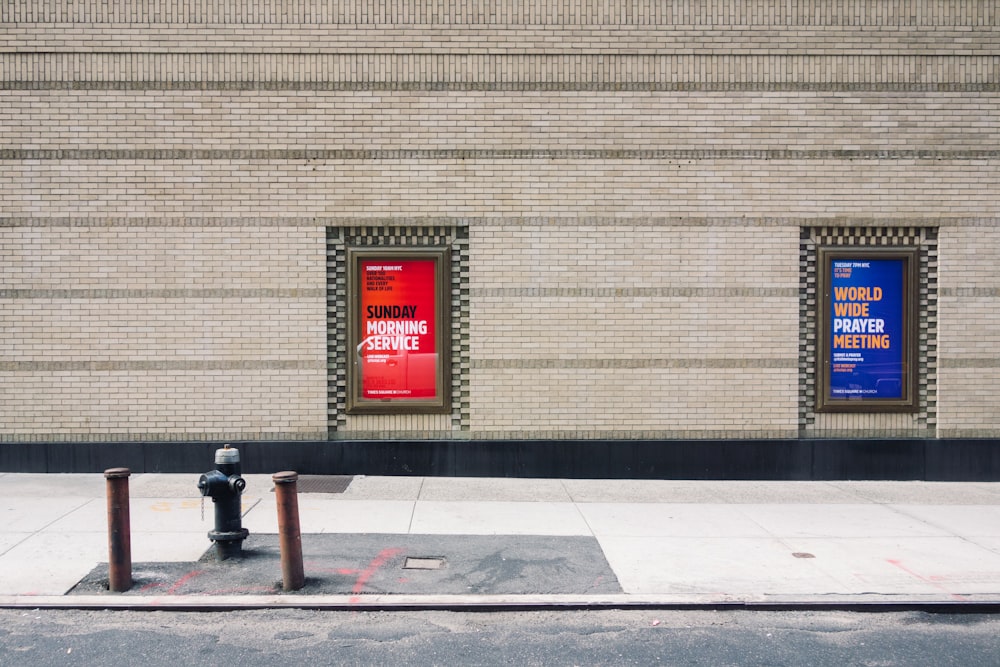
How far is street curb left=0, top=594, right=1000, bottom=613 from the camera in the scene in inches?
207

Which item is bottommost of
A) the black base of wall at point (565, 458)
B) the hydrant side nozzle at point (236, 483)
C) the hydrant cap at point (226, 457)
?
the black base of wall at point (565, 458)

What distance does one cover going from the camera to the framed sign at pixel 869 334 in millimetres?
9578

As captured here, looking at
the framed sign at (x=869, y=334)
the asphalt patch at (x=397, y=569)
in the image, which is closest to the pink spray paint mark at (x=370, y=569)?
the asphalt patch at (x=397, y=569)

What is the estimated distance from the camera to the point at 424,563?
620 centimetres

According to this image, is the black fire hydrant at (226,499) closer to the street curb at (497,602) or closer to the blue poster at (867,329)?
the street curb at (497,602)

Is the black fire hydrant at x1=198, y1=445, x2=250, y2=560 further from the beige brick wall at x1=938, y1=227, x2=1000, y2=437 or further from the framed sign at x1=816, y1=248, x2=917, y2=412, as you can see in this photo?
the beige brick wall at x1=938, y1=227, x2=1000, y2=437

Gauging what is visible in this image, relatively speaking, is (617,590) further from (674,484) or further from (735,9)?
(735,9)

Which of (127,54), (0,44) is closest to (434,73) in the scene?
(127,54)

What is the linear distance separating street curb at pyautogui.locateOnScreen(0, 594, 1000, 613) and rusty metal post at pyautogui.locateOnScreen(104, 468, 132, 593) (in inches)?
5.2

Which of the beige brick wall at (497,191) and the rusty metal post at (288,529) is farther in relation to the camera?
the beige brick wall at (497,191)

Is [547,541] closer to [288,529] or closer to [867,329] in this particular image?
[288,529]

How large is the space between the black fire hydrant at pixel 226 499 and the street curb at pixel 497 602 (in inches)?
28.9

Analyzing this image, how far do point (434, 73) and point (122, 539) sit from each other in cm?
637

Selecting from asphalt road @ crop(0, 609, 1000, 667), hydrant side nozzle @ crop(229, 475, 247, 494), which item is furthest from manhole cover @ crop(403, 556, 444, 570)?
hydrant side nozzle @ crop(229, 475, 247, 494)
